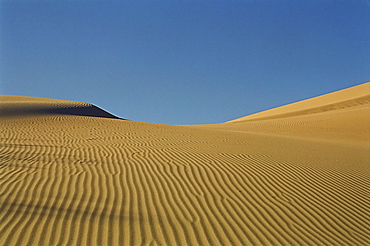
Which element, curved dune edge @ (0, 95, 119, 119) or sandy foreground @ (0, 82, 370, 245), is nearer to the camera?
sandy foreground @ (0, 82, 370, 245)

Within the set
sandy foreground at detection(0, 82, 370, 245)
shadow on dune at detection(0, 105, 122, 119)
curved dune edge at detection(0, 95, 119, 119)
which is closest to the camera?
sandy foreground at detection(0, 82, 370, 245)

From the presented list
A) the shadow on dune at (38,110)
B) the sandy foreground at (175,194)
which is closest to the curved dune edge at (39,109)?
the shadow on dune at (38,110)

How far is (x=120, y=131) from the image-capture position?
14508 mm

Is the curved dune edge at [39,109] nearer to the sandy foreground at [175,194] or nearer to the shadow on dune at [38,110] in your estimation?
the shadow on dune at [38,110]

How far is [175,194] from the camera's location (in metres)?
6.13

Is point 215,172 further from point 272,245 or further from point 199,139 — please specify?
point 199,139

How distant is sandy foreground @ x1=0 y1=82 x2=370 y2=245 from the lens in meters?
4.70

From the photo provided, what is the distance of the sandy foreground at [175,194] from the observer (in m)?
4.70

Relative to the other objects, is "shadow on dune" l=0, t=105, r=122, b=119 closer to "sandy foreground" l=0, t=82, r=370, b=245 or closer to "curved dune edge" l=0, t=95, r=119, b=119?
"curved dune edge" l=0, t=95, r=119, b=119

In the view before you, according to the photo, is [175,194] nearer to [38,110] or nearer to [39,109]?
[38,110]

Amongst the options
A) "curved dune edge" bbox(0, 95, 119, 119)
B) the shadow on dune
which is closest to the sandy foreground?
the shadow on dune

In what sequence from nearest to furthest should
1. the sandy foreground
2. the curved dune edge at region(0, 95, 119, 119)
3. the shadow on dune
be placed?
the sandy foreground
the shadow on dune
the curved dune edge at region(0, 95, 119, 119)

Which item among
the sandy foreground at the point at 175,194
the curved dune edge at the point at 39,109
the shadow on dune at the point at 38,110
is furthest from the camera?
the curved dune edge at the point at 39,109

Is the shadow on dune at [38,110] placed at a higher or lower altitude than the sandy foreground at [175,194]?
higher
